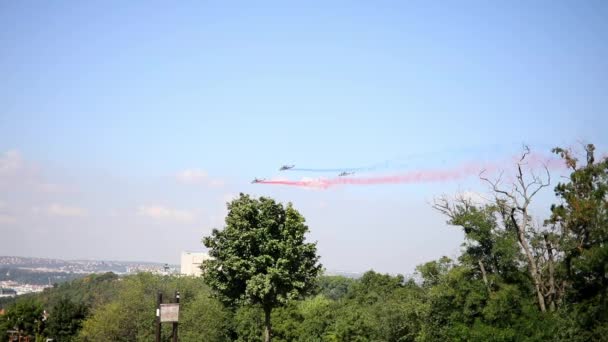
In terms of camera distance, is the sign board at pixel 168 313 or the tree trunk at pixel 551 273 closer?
the sign board at pixel 168 313

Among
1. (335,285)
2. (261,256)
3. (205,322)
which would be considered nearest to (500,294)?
(261,256)

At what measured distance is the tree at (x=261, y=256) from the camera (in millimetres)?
36969

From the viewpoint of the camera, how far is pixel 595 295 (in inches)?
1366

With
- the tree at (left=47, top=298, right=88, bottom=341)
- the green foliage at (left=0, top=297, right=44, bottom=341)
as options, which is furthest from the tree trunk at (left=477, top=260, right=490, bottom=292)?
the green foliage at (left=0, top=297, right=44, bottom=341)

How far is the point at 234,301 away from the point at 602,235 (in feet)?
72.1

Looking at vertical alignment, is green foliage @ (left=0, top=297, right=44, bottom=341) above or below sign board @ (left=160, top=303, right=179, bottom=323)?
below

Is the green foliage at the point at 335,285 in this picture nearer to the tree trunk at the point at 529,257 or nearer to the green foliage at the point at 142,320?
the green foliage at the point at 142,320

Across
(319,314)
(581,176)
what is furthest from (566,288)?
(319,314)

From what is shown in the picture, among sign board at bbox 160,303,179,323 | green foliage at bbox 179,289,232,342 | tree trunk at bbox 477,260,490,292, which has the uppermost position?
tree trunk at bbox 477,260,490,292

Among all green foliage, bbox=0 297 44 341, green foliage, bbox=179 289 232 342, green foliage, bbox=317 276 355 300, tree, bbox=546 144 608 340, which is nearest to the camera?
tree, bbox=546 144 608 340

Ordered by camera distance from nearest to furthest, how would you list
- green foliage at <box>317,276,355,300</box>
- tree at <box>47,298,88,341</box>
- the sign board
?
the sign board
tree at <box>47,298,88,341</box>
green foliage at <box>317,276,355,300</box>

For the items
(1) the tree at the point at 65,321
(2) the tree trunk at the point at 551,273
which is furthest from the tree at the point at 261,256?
(1) the tree at the point at 65,321

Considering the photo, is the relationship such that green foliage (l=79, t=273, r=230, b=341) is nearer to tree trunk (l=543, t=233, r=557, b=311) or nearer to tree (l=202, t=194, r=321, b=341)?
tree (l=202, t=194, r=321, b=341)

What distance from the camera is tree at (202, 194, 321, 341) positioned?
37.0m
